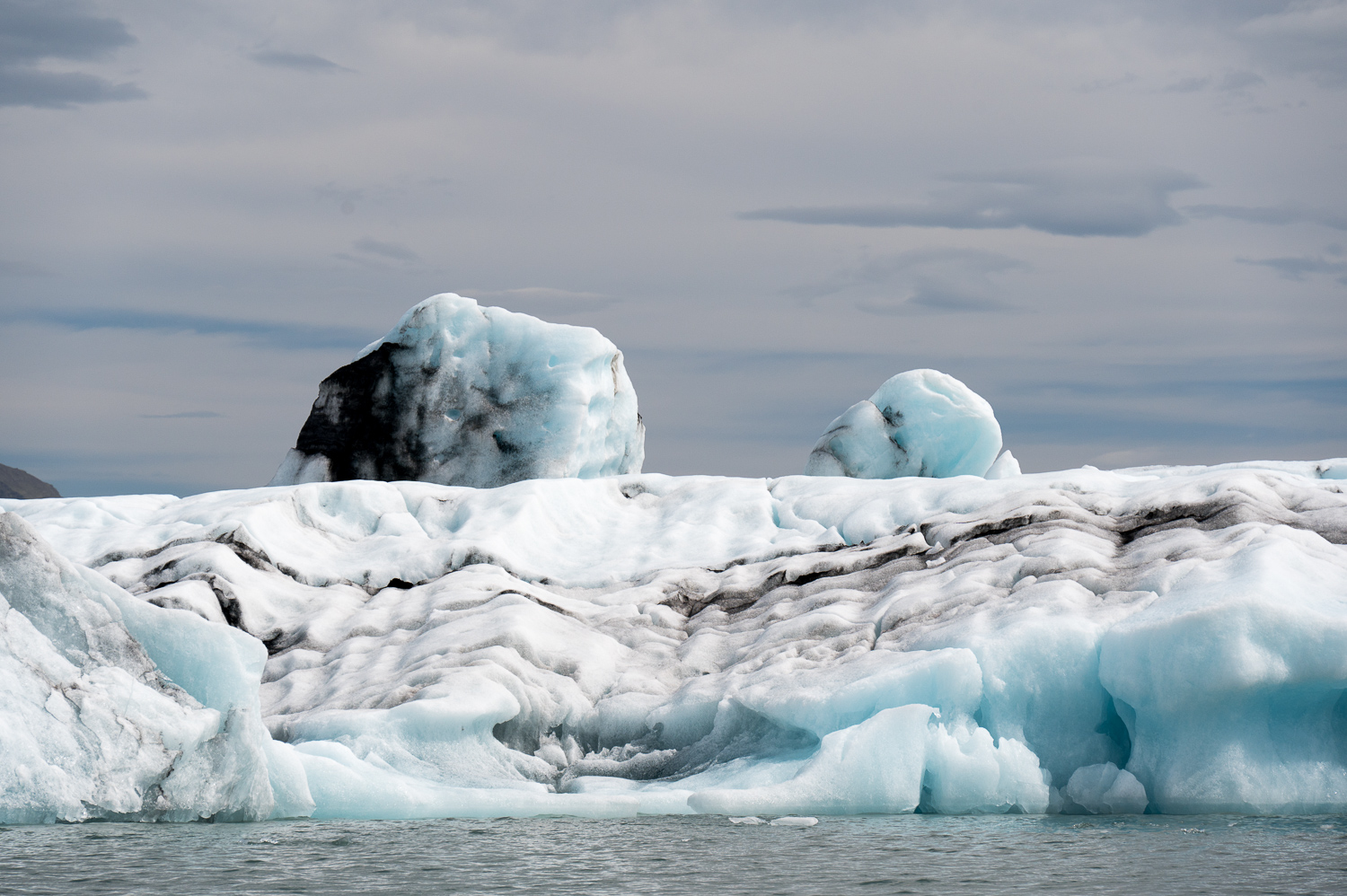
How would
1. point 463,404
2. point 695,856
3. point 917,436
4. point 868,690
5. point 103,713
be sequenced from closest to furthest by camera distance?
point 695,856 < point 103,713 < point 868,690 < point 463,404 < point 917,436

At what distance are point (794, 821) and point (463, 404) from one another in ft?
46.8

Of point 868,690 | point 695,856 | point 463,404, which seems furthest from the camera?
point 463,404

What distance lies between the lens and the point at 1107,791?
9.05 m

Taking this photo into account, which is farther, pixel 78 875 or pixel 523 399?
pixel 523 399

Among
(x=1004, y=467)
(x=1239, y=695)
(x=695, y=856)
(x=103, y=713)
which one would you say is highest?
(x=1004, y=467)

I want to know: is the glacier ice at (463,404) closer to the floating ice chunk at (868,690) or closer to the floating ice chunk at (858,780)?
the floating ice chunk at (868,690)

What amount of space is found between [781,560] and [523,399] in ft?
28.2

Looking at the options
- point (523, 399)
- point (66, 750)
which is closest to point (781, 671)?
point (66, 750)

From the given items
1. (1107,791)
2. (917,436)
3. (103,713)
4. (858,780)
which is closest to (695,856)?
(858,780)

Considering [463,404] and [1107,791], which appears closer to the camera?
[1107,791]

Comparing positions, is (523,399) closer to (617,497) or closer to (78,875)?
(617,497)

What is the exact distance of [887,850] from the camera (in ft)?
24.2

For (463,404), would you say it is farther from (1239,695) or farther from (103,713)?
(1239,695)

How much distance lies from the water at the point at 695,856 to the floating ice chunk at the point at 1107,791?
0.80 ft
